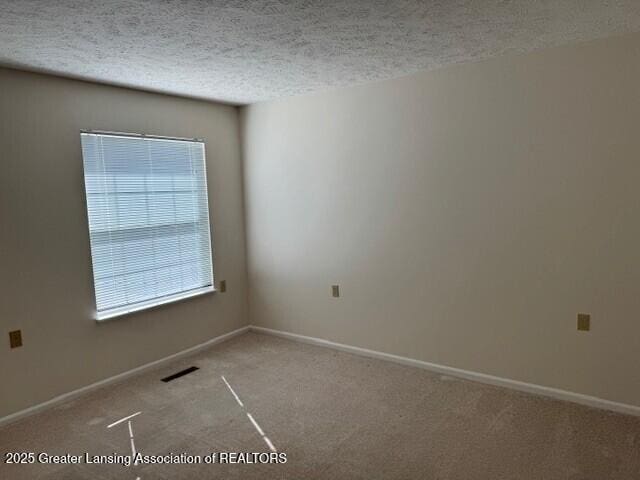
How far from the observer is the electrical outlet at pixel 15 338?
9.14 ft

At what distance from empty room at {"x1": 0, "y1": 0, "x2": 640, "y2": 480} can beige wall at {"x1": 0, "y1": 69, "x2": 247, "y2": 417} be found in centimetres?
2

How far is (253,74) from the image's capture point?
304 centimetres

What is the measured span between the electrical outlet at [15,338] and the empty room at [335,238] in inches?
0.5

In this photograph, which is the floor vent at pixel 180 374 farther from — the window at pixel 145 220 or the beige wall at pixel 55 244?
the window at pixel 145 220

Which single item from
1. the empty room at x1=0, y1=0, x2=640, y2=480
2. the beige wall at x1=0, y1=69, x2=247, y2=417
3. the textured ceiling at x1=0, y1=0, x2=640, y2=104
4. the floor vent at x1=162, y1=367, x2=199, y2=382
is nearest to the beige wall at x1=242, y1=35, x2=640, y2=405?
the empty room at x1=0, y1=0, x2=640, y2=480

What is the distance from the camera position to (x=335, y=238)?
3.78 meters

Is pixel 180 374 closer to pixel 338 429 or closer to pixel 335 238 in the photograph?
pixel 338 429

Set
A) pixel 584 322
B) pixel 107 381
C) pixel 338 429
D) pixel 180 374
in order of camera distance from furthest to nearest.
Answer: pixel 180 374 → pixel 107 381 → pixel 584 322 → pixel 338 429

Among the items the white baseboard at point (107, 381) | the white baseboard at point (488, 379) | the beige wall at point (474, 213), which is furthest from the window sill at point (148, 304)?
the white baseboard at point (488, 379)

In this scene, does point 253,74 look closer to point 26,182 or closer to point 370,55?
point 370,55

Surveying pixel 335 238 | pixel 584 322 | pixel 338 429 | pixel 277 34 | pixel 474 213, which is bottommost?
pixel 338 429

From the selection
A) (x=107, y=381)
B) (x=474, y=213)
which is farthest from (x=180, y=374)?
(x=474, y=213)

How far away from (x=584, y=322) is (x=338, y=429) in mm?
1601

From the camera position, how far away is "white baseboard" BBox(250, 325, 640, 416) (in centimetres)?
270
